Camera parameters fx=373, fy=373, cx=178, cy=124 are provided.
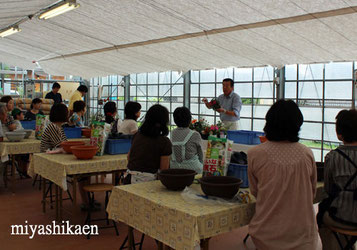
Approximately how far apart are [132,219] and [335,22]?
3.77m

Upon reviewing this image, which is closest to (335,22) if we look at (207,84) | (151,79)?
(207,84)

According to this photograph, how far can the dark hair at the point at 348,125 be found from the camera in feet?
7.69

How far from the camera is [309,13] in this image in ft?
15.0

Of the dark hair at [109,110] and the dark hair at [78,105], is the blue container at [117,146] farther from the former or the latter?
the dark hair at [78,105]

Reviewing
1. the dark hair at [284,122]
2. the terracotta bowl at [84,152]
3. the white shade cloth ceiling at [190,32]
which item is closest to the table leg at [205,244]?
the dark hair at [284,122]

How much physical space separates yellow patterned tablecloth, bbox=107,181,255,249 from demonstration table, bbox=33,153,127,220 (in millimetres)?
1062

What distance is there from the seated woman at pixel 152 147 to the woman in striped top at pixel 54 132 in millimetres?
1588

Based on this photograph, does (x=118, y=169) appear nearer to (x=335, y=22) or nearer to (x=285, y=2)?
(x=285, y=2)

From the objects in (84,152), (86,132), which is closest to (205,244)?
(84,152)

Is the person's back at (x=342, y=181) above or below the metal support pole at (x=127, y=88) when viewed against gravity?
below

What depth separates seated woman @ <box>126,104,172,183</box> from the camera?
2857 mm

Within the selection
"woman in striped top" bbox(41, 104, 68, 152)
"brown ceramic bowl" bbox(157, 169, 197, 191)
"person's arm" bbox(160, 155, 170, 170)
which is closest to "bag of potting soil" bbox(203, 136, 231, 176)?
"brown ceramic bowl" bbox(157, 169, 197, 191)

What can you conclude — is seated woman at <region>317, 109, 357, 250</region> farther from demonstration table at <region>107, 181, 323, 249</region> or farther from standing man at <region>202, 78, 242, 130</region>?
standing man at <region>202, 78, 242, 130</region>
